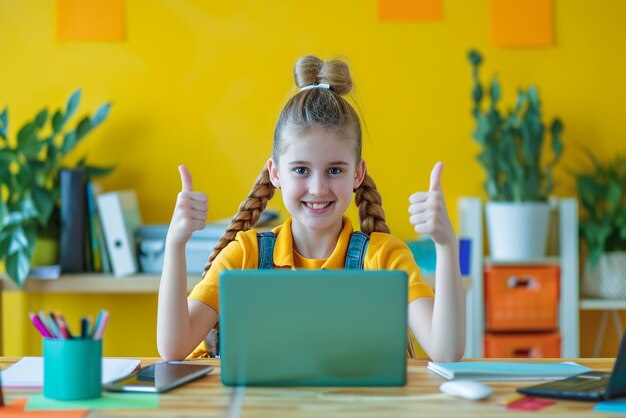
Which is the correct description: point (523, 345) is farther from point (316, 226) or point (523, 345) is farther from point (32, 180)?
point (32, 180)

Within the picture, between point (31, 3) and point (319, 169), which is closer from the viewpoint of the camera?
point (319, 169)

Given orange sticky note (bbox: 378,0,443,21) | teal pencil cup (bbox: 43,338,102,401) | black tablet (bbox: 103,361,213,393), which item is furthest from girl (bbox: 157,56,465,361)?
orange sticky note (bbox: 378,0,443,21)

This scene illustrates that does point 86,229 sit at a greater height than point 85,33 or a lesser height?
lesser

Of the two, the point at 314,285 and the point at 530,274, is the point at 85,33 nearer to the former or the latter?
the point at 530,274

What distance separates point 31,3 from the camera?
11.0 ft

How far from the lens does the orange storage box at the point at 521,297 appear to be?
3.17m

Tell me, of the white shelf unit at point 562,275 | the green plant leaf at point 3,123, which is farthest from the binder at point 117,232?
the white shelf unit at point 562,275

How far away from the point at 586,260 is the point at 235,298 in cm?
242

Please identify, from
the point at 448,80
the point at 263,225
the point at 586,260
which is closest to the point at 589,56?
the point at 448,80

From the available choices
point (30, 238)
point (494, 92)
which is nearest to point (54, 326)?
point (30, 238)

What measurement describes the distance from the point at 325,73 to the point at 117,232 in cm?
148

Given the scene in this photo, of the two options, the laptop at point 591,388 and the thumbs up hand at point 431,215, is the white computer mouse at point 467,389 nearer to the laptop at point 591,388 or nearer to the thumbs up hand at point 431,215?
the laptop at point 591,388

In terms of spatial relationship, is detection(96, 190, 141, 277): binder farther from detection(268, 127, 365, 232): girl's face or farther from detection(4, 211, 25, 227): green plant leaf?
detection(268, 127, 365, 232): girl's face

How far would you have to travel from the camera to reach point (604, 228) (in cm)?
321
